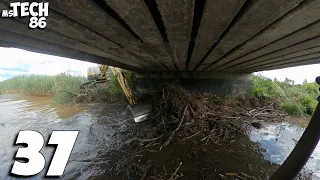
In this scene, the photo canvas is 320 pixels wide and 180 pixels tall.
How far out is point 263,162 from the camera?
3.10 m

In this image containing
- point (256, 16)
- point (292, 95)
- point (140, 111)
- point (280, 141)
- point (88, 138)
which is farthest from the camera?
point (292, 95)

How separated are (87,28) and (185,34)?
99cm

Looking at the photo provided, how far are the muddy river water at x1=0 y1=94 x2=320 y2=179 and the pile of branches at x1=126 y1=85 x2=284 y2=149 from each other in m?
0.42

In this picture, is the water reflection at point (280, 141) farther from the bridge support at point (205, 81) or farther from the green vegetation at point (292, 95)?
the bridge support at point (205, 81)

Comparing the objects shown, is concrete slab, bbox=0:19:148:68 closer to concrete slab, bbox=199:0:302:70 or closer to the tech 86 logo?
the tech 86 logo

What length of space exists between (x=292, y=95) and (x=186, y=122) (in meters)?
6.35

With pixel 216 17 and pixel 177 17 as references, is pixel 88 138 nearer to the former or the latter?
pixel 177 17

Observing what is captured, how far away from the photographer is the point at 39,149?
223cm

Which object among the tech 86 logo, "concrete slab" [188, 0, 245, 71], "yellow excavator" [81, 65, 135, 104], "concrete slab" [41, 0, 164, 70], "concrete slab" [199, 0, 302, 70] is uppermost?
"concrete slab" [199, 0, 302, 70]

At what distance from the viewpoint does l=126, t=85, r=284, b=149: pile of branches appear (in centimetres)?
401

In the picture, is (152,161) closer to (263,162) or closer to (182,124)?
(182,124)

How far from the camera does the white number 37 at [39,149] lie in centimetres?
226

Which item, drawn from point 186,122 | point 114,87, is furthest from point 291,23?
point 114,87

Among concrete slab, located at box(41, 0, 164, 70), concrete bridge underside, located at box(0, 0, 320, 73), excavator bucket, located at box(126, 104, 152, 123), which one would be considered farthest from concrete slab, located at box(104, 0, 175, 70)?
excavator bucket, located at box(126, 104, 152, 123)
